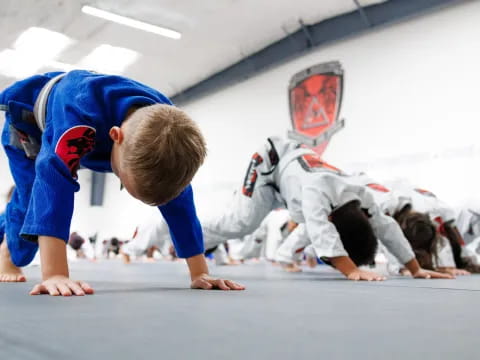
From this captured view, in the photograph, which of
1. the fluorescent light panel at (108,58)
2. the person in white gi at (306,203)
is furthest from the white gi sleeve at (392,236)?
the fluorescent light panel at (108,58)

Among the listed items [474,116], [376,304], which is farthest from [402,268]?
[474,116]

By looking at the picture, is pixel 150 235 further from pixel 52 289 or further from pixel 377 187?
pixel 52 289

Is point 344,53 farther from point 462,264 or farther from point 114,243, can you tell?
point 114,243

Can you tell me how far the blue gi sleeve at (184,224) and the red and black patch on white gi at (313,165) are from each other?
1084 millimetres

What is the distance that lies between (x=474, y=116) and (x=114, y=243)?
297 inches

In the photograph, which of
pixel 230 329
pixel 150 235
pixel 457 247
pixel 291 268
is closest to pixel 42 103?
pixel 230 329

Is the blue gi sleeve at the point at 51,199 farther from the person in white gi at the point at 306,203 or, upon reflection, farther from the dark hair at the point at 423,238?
the dark hair at the point at 423,238

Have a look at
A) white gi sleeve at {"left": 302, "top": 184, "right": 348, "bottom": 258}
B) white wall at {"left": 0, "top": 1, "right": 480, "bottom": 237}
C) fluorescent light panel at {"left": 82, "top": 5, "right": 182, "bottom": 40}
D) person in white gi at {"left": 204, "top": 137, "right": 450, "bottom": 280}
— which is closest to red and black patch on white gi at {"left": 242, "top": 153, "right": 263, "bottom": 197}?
person in white gi at {"left": 204, "top": 137, "right": 450, "bottom": 280}

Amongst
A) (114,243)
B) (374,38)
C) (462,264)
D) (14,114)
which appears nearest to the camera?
(14,114)

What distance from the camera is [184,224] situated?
4.84 ft

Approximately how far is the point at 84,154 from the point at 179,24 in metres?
6.55

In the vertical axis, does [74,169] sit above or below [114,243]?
above

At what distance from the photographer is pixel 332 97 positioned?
697cm

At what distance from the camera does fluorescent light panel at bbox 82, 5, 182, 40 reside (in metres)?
6.78
